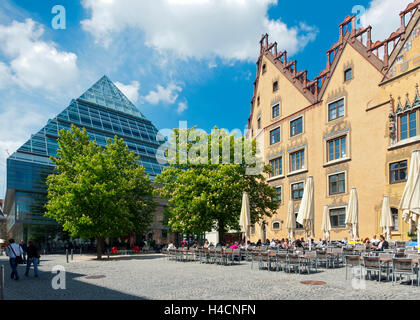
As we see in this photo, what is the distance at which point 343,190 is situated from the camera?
3153 centimetres

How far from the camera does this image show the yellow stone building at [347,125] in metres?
27.0

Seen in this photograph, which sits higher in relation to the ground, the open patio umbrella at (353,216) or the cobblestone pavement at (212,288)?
the open patio umbrella at (353,216)

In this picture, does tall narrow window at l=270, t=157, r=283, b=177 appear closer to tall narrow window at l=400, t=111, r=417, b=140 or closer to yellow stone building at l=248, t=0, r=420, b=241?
yellow stone building at l=248, t=0, r=420, b=241

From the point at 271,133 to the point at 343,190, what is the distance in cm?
1173

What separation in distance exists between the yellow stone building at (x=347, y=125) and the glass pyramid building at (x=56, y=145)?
2348cm

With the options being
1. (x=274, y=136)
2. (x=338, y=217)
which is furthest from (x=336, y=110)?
(x=338, y=217)

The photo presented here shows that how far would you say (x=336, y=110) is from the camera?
33.1 meters

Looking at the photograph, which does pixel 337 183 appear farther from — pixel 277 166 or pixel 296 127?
pixel 277 166

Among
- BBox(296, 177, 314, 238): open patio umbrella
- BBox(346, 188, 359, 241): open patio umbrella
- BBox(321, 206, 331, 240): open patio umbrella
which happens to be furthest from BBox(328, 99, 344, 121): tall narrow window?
BBox(296, 177, 314, 238): open patio umbrella

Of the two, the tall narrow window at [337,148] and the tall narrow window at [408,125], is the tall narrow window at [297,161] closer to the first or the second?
the tall narrow window at [337,148]

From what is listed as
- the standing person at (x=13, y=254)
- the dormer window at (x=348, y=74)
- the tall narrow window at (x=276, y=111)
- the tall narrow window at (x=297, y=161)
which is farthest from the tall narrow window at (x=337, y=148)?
the standing person at (x=13, y=254)

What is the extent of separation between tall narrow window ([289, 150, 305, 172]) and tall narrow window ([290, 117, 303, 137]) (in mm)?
1961
